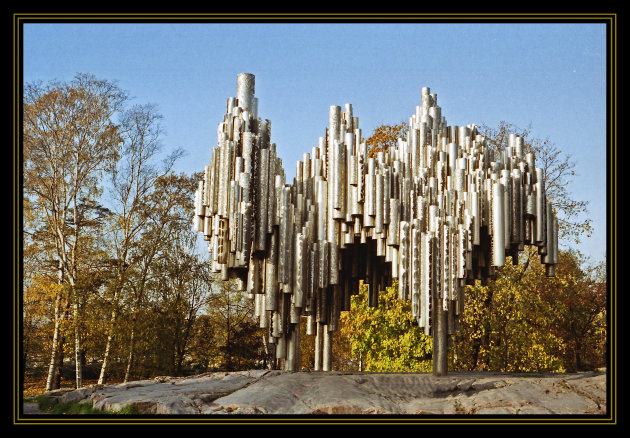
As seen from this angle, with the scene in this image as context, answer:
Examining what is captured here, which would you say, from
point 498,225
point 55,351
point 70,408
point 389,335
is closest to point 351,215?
point 498,225

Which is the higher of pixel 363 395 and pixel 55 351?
pixel 363 395

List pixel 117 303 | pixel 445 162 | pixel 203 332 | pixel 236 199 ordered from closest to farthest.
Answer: pixel 236 199, pixel 445 162, pixel 117 303, pixel 203 332

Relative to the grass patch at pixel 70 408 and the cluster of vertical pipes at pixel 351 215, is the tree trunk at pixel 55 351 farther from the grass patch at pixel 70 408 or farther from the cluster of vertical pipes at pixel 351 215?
the cluster of vertical pipes at pixel 351 215

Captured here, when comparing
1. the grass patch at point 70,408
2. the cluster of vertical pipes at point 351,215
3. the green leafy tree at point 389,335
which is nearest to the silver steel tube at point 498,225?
the cluster of vertical pipes at point 351,215

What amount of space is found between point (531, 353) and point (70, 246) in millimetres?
13829

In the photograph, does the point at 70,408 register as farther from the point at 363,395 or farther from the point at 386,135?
the point at 386,135

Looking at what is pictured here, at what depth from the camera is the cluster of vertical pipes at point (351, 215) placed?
11.4 m

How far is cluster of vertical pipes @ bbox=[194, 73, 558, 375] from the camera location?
1143 centimetres

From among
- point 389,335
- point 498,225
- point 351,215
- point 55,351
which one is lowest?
point 55,351

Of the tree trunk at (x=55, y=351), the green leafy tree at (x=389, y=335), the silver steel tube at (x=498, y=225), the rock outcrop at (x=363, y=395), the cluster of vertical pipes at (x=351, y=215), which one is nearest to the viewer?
the rock outcrop at (x=363, y=395)

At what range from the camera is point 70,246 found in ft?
66.3

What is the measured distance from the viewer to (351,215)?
465 inches
